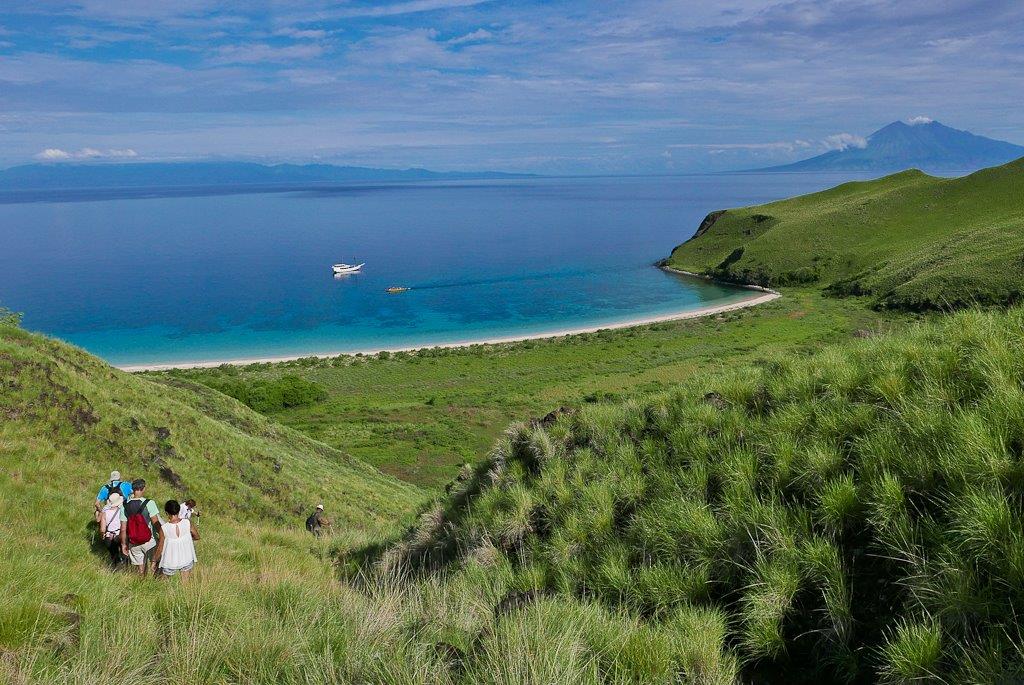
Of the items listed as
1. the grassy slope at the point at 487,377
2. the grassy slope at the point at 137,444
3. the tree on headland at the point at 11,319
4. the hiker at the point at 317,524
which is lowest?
the grassy slope at the point at 487,377

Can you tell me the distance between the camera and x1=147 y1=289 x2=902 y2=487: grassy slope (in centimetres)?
3591

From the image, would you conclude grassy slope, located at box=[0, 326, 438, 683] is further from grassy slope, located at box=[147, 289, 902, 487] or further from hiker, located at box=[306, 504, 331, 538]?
grassy slope, located at box=[147, 289, 902, 487]

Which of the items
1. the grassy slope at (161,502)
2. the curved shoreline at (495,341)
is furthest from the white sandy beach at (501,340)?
the grassy slope at (161,502)

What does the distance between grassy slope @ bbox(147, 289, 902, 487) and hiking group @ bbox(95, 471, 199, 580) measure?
1966 centimetres

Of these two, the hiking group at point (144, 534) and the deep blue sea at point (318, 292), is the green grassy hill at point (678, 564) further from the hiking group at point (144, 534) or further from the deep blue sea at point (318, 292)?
the deep blue sea at point (318, 292)

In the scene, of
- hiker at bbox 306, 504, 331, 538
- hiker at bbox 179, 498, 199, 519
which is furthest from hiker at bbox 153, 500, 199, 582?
hiker at bbox 306, 504, 331, 538

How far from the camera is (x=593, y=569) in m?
6.57

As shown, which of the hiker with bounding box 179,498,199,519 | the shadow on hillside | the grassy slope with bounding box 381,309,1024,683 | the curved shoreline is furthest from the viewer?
the curved shoreline

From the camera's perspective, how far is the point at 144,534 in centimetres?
935

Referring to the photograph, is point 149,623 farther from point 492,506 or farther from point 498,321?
point 498,321

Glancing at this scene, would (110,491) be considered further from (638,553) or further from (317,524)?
(638,553)

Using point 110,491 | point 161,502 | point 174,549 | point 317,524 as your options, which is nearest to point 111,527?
point 110,491

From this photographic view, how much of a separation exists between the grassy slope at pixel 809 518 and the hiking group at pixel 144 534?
332 centimetres

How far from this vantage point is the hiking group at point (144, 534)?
9039 mm
